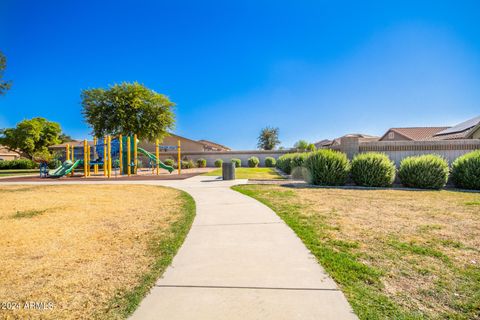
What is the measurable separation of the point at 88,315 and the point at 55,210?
19.9 feet

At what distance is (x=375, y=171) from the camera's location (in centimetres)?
1130

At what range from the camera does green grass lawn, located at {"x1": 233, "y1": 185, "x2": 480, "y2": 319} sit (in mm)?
2445

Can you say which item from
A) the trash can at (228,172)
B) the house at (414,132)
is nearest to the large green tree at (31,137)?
the trash can at (228,172)

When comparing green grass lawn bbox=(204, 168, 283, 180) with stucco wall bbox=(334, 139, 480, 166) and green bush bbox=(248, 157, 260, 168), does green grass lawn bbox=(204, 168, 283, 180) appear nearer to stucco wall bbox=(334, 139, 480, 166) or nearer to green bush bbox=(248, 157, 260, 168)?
stucco wall bbox=(334, 139, 480, 166)

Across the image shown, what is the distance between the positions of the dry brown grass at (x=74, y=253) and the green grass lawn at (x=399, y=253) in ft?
8.36

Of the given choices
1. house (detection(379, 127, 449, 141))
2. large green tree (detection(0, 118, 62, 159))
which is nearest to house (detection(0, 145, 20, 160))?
large green tree (detection(0, 118, 62, 159))

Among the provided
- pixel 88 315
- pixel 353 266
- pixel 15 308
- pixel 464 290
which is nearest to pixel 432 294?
pixel 464 290

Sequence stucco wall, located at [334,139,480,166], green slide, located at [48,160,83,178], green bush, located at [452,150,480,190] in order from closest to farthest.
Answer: green bush, located at [452,150,480,190] < stucco wall, located at [334,139,480,166] < green slide, located at [48,160,83,178]

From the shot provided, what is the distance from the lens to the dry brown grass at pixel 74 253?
8.70 ft

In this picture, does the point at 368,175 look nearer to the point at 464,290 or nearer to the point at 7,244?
the point at 464,290

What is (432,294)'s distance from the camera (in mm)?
2617

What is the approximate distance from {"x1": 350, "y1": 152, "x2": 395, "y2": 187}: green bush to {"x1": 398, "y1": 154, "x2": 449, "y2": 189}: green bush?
0.78m

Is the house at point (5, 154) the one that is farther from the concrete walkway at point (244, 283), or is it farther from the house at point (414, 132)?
the house at point (414, 132)

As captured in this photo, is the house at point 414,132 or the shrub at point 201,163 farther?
the shrub at point 201,163
